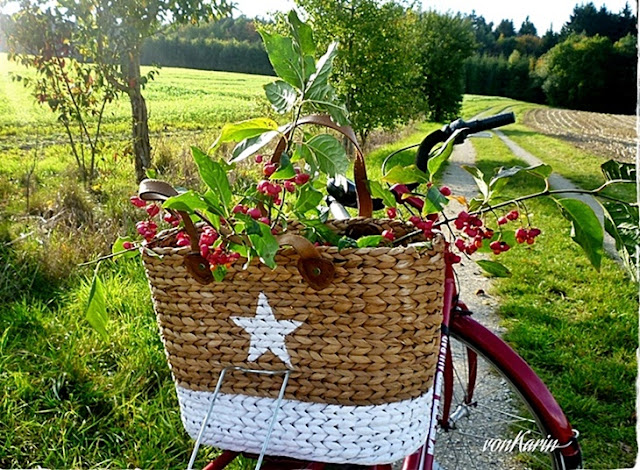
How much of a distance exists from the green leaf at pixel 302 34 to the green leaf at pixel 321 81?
0.02m

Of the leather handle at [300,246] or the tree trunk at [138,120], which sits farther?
the tree trunk at [138,120]

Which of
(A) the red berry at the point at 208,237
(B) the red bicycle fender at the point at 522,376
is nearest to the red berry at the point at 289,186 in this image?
(A) the red berry at the point at 208,237

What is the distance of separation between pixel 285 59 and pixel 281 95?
0.05m

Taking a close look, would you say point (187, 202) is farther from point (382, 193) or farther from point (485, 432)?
point (485, 432)

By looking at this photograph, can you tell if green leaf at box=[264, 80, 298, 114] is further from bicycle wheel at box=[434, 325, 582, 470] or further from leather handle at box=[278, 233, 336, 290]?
bicycle wheel at box=[434, 325, 582, 470]

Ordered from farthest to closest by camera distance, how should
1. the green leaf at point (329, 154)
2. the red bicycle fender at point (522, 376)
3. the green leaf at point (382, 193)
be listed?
the red bicycle fender at point (522, 376)
the green leaf at point (382, 193)
the green leaf at point (329, 154)

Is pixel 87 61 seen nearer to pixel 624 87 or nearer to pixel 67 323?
pixel 67 323

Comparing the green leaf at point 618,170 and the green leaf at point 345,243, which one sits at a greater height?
the green leaf at point 618,170

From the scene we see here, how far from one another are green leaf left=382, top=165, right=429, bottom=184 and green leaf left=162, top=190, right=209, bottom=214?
0.29m

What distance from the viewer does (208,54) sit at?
13.0ft

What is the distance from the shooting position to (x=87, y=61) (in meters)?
4.00

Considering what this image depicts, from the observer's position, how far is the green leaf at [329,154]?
750 mm

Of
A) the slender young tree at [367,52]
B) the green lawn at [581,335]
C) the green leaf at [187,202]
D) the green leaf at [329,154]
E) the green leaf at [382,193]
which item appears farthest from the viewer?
Result: the slender young tree at [367,52]

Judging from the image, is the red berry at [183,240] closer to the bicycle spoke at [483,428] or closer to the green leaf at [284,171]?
the green leaf at [284,171]
